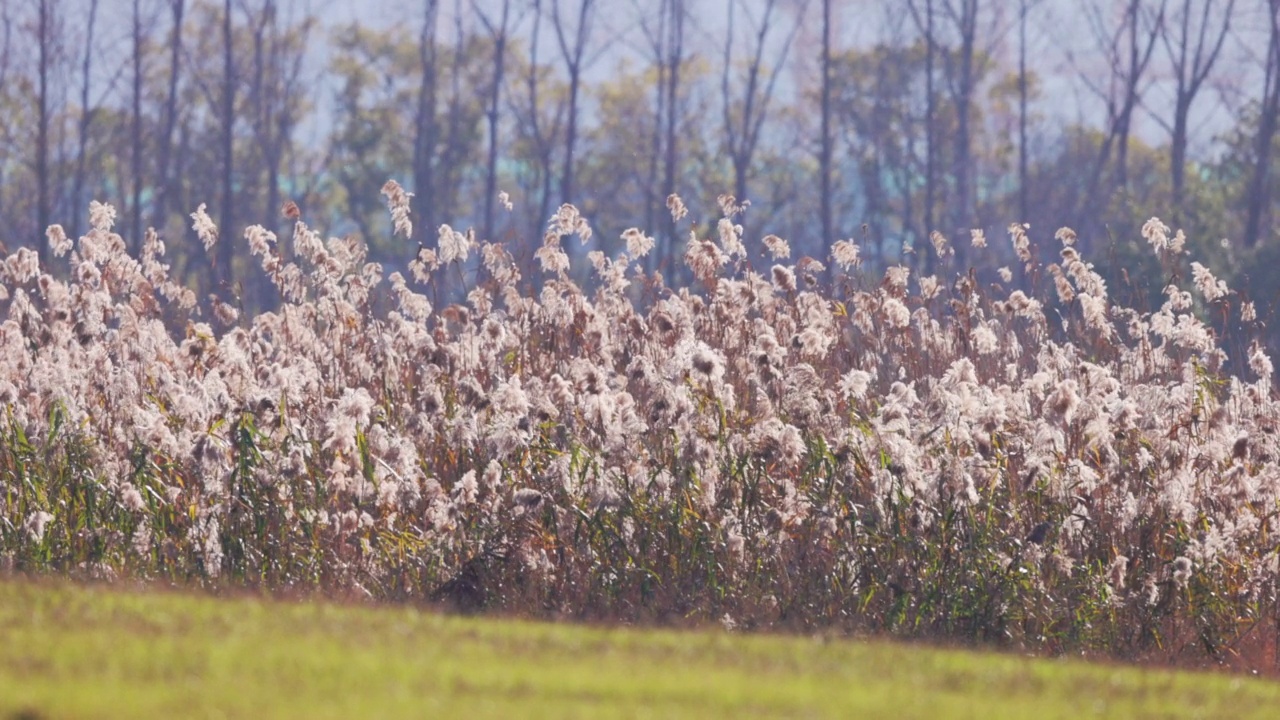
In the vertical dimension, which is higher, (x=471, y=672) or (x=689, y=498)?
(x=689, y=498)

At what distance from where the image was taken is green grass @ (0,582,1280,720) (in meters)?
3.97

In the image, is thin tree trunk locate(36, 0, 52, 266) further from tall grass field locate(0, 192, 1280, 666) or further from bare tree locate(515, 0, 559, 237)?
tall grass field locate(0, 192, 1280, 666)

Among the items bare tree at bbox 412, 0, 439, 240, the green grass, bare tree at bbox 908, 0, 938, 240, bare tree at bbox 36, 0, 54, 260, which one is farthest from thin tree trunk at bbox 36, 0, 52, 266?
the green grass

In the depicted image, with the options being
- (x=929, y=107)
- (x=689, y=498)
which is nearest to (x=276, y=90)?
(x=929, y=107)

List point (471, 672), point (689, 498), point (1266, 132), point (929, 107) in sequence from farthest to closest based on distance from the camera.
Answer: point (929, 107) < point (1266, 132) < point (689, 498) < point (471, 672)

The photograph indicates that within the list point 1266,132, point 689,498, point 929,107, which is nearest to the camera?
point 689,498

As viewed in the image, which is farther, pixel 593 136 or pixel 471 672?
pixel 593 136

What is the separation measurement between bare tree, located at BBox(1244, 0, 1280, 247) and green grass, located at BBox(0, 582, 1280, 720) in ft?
103

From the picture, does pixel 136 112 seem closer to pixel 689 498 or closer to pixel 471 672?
pixel 689 498

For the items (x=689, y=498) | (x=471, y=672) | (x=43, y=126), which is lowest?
(x=471, y=672)

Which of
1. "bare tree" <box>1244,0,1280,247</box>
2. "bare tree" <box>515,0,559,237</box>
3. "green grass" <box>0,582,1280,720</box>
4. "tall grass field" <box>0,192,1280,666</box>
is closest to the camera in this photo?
"green grass" <box>0,582,1280,720</box>

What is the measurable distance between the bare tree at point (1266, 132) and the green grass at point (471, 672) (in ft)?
103

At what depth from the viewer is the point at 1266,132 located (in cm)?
3678

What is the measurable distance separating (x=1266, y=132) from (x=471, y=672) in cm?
3593
